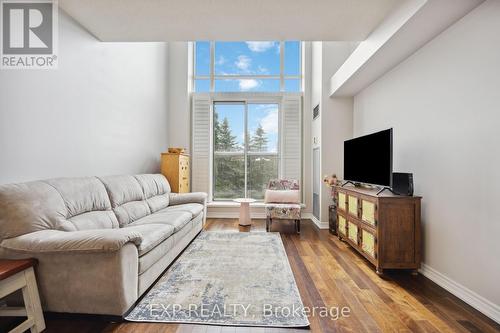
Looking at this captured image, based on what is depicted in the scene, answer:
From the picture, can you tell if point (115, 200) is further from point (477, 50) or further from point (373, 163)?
point (477, 50)

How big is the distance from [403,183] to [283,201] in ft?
7.38

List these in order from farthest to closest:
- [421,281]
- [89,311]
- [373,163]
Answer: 1. [373,163]
2. [421,281]
3. [89,311]

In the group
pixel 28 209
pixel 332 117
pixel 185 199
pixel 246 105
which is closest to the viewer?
pixel 28 209

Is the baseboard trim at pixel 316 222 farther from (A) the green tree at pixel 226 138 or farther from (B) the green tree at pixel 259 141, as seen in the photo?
(A) the green tree at pixel 226 138

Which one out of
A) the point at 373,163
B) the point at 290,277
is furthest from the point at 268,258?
the point at 373,163

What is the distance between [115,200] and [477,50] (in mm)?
3712

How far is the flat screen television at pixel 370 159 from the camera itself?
260 cm

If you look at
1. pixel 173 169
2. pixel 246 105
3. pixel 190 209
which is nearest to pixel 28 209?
pixel 190 209

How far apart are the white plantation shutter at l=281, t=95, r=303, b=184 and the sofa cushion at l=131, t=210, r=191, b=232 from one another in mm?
2760

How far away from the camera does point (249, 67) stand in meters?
5.40

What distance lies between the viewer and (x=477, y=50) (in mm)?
1912

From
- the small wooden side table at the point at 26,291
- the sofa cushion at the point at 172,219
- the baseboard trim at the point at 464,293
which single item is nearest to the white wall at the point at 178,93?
the sofa cushion at the point at 172,219

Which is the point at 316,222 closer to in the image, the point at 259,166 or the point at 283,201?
the point at 283,201

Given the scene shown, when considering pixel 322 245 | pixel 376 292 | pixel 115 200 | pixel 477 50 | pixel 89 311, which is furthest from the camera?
pixel 322 245
